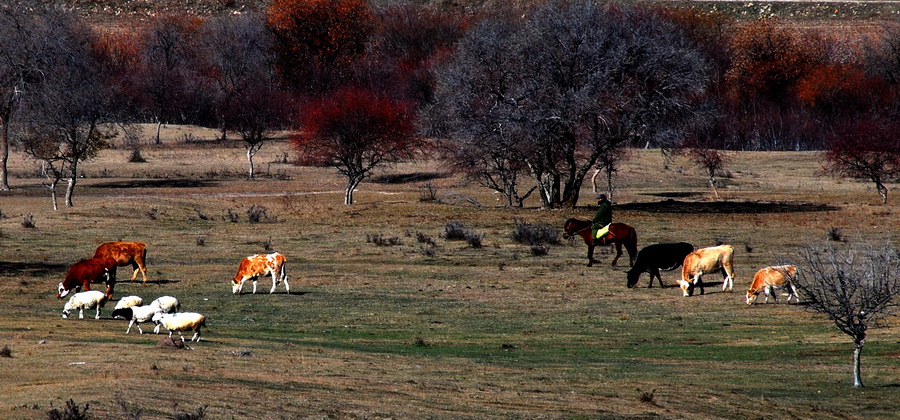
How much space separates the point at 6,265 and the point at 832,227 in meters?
31.8

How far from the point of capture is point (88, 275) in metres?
27.7

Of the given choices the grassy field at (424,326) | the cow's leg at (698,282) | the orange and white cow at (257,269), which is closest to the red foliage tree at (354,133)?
the grassy field at (424,326)

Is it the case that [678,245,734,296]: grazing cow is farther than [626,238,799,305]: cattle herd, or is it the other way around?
[678,245,734,296]: grazing cow

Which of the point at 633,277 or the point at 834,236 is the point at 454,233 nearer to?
the point at 633,277

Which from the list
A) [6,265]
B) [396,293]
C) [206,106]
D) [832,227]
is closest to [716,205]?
[832,227]

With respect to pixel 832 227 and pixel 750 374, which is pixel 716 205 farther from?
pixel 750 374

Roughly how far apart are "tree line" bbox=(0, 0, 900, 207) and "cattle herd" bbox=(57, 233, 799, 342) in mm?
22984

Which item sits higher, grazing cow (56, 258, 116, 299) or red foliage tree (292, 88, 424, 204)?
red foliage tree (292, 88, 424, 204)

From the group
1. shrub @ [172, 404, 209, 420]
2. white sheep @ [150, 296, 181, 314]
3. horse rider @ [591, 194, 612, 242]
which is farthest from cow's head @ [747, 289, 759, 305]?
shrub @ [172, 404, 209, 420]

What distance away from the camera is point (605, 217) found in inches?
1463

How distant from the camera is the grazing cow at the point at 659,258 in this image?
107ft

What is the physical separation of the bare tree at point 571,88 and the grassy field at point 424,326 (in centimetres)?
383

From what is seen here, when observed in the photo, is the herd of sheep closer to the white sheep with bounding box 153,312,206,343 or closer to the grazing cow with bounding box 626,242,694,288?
the white sheep with bounding box 153,312,206,343

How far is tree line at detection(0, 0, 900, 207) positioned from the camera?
57344mm
